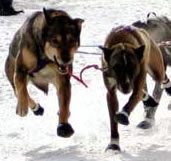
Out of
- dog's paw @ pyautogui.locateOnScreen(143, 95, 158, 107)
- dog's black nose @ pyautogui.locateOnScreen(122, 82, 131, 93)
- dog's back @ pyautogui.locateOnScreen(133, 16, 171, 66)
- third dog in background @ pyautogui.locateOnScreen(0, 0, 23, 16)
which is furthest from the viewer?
third dog in background @ pyautogui.locateOnScreen(0, 0, 23, 16)

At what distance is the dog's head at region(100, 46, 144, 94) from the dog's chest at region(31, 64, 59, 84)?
484mm

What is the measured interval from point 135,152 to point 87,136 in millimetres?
793

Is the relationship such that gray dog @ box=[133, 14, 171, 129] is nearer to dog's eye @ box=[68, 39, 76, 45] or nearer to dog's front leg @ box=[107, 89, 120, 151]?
dog's front leg @ box=[107, 89, 120, 151]

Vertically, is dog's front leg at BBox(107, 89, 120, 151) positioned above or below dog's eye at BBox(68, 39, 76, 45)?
below

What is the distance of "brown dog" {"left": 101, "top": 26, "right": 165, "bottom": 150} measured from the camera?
5.38 m

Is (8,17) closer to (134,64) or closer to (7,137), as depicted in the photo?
(7,137)

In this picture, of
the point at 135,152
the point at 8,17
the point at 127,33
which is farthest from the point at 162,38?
the point at 8,17

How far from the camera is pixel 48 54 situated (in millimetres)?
5426

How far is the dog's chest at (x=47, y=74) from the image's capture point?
A: 18.9ft

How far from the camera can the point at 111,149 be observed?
5723 mm

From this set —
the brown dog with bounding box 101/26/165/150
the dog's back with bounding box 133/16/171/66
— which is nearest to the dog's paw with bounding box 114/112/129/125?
the brown dog with bounding box 101/26/165/150

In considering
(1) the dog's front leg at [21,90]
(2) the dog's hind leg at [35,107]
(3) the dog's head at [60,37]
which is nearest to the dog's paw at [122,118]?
(3) the dog's head at [60,37]

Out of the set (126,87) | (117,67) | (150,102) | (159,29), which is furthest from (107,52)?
(159,29)

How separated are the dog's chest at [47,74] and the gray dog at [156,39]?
1.16 meters
